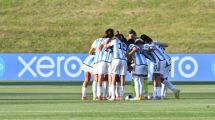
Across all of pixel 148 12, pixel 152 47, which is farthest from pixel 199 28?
pixel 152 47

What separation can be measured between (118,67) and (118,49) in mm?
524

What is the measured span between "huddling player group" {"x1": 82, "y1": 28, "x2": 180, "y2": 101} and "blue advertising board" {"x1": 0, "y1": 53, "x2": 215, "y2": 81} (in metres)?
15.4

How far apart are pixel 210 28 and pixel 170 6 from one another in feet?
16.8

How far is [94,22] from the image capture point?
2378 inches

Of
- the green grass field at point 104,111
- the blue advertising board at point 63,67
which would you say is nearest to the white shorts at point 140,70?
the green grass field at point 104,111

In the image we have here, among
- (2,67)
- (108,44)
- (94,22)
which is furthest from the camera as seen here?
(94,22)

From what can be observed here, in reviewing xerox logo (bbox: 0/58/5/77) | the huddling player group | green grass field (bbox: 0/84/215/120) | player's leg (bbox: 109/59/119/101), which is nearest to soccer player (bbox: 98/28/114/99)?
the huddling player group

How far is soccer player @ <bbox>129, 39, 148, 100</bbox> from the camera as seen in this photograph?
26.1 metres

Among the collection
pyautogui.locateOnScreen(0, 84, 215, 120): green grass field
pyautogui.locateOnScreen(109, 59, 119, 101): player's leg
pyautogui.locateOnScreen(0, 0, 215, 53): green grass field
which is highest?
pyautogui.locateOnScreen(0, 0, 215, 53): green grass field

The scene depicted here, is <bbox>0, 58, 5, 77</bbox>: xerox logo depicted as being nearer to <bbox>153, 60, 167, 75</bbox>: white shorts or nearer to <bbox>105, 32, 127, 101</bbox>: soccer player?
<bbox>153, 60, 167, 75</bbox>: white shorts

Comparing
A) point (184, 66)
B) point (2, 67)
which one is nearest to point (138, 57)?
point (184, 66)

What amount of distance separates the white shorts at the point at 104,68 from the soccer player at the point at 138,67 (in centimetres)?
74

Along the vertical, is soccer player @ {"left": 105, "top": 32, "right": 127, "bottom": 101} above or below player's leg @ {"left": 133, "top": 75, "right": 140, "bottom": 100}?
above

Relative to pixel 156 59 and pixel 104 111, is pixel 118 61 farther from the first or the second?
pixel 104 111
